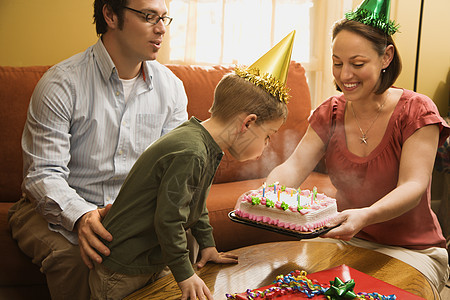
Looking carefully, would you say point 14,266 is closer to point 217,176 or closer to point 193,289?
point 193,289

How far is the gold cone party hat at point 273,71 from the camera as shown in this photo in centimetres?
142

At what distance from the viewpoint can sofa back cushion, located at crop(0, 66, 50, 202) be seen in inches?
88.8

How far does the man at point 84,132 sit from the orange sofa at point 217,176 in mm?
180

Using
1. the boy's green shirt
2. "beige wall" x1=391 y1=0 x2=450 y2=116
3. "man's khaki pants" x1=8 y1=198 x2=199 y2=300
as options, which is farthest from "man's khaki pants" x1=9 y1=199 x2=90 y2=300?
"beige wall" x1=391 y1=0 x2=450 y2=116

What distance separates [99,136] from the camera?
1782mm

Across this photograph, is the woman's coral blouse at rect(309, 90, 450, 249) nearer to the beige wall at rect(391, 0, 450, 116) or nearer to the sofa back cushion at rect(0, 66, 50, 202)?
the sofa back cushion at rect(0, 66, 50, 202)

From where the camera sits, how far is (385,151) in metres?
1.75

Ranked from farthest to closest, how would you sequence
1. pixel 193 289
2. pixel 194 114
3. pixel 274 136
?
pixel 274 136 < pixel 194 114 < pixel 193 289

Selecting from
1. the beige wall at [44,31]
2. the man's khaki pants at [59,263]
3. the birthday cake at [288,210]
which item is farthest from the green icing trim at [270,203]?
the beige wall at [44,31]

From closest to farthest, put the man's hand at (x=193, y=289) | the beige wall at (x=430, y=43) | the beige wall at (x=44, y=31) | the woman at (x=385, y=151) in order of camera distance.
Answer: the man's hand at (x=193, y=289) → the woman at (x=385, y=151) → the beige wall at (x=44, y=31) → the beige wall at (x=430, y=43)

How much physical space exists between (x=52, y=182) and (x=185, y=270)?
680 mm

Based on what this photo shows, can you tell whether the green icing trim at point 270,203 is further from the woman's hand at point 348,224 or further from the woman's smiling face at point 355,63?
the woman's smiling face at point 355,63

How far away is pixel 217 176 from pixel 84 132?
3.30 ft

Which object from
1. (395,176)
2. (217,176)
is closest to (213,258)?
(395,176)
